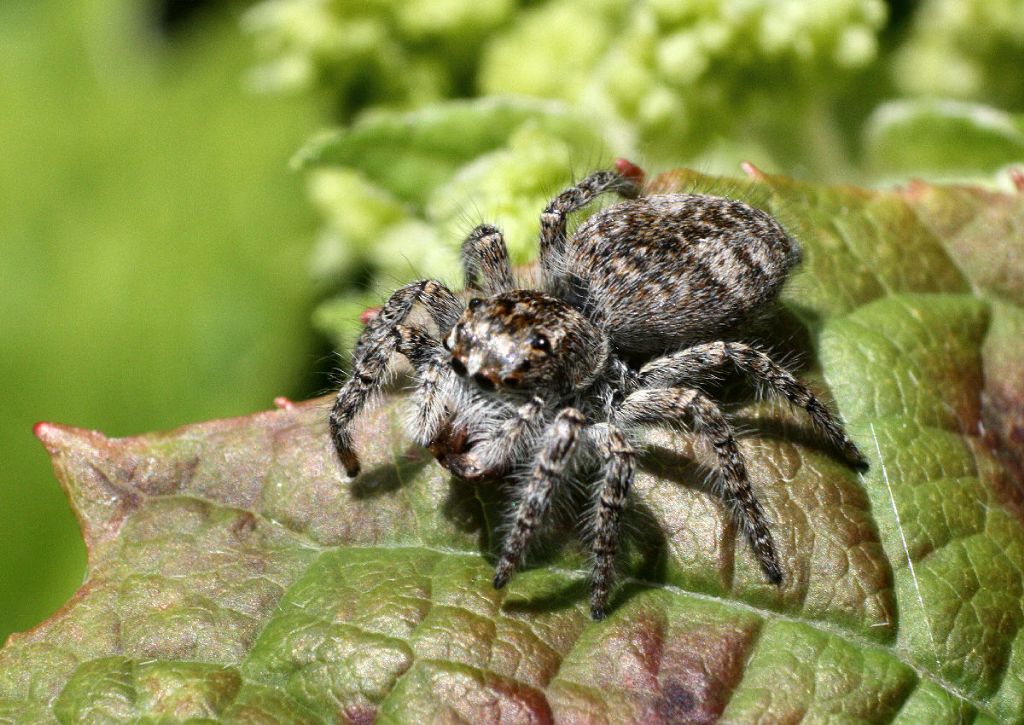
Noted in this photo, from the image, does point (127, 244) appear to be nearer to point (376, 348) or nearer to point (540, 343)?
point (376, 348)

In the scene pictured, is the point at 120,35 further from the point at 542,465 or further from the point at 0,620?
the point at 542,465

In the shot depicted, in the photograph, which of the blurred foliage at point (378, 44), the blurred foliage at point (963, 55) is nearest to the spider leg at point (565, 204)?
the blurred foliage at point (378, 44)

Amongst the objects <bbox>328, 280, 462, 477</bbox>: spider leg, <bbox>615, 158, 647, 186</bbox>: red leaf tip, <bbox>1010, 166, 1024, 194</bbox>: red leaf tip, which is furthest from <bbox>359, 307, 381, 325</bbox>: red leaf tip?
<bbox>1010, 166, 1024, 194</bbox>: red leaf tip

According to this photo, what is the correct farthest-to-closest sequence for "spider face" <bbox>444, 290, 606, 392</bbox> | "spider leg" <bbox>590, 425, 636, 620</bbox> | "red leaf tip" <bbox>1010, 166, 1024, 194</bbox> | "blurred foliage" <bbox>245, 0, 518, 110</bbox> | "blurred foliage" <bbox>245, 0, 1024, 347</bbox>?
"blurred foliage" <bbox>245, 0, 518, 110</bbox> → "blurred foliage" <bbox>245, 0, 1024, 347</bbox> → "red leaf tip" <bbox>1010, 166, 1024, 194</bbox> → "spider face" <bbox>444, 290, 606, 392</bbox> → "spider leg" <bbox>590, 425, 636, 620</bbox>

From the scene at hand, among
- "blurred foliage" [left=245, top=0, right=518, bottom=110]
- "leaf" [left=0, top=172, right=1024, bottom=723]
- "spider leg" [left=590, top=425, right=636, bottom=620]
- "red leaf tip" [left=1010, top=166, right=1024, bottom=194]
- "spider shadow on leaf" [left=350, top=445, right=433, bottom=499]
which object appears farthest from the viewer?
"blurred foliage" [left=245, top=0, right=518, bottom=110]

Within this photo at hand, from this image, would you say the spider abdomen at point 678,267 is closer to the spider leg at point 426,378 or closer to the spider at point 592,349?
the spider at point 592,349

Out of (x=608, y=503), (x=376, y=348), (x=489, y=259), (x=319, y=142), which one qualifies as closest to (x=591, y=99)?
(x=489, y=259)

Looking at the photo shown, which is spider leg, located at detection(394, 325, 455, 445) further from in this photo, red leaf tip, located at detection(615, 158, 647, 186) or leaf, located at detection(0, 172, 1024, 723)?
red leaf tip, located at detection(615, 158, 647, 186)

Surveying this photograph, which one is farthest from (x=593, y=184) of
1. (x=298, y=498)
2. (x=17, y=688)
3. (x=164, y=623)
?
(x=17, y=688)
